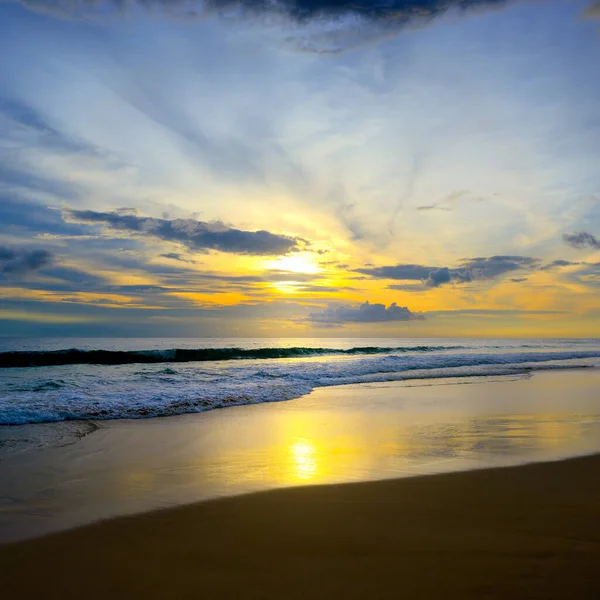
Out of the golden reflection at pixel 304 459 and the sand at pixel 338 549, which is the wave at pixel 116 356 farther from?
the sand at pixel 338 549

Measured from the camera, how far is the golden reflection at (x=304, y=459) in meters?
6.00

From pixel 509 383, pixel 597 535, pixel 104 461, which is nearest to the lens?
pixel 597 535

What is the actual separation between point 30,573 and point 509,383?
17.3m

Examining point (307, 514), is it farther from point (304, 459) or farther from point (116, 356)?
point (116, 356)

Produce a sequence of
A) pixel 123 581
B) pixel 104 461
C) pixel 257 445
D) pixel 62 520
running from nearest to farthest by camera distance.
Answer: pixel 123 581 → pixel 62 520 → pixel 104 461 → pixel 257 445

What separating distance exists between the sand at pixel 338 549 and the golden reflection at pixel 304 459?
2.31 ft

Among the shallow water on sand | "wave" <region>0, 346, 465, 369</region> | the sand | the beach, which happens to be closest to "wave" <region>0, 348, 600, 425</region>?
the shallow water on sand

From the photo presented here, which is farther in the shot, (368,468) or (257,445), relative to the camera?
(257,445)

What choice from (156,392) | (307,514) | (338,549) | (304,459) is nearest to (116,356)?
(156,392)

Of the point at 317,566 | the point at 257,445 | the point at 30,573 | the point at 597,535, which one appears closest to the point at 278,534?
the point at 317,566

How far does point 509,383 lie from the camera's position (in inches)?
690

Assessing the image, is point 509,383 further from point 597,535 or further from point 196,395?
point 597,535

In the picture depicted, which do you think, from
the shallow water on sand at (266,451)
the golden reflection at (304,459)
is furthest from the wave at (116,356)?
the golden reflection at (304,459)

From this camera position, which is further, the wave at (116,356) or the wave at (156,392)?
the wave at (116,356)
